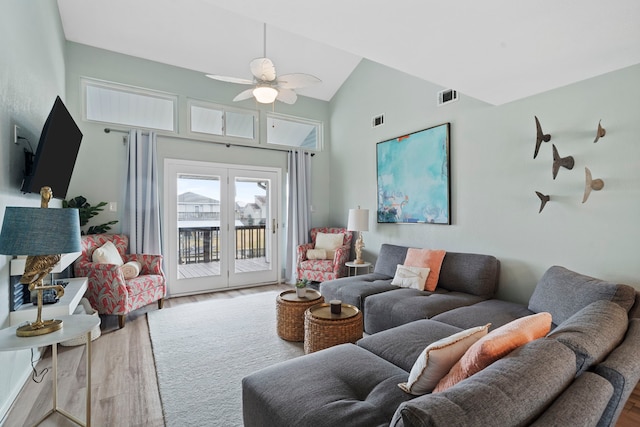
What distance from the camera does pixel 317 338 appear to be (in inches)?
95.7

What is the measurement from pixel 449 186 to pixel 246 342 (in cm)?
279

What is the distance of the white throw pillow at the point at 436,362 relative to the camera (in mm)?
1248

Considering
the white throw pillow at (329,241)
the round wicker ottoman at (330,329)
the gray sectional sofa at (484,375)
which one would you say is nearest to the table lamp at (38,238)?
the gray sectional sofa at (484,375)

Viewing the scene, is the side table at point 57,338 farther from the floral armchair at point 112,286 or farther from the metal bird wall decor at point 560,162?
the metal bird wall decor at point 560,162

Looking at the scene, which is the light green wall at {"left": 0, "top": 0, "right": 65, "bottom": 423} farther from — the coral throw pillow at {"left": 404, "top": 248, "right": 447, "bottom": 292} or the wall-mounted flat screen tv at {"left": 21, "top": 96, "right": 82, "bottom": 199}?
the coral throw pillow at {"left": 404, "top": 248, "right": 447, "bottom": 292}

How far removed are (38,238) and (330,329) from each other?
72.8 inches

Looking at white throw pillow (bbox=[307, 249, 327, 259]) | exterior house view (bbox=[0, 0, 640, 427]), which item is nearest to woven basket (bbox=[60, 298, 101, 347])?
exterior house view (bbox=[0, 0, 640, 427])

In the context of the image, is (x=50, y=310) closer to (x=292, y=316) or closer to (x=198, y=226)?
(x=292, y=316)

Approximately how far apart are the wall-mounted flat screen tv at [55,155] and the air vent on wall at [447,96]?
3.72m

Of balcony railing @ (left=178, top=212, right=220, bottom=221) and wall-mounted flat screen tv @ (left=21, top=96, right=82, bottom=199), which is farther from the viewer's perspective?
balcony railing @ (left=178, top=212, right=220, bottom=221)

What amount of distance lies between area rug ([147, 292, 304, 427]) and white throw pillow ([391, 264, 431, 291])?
1291 mm

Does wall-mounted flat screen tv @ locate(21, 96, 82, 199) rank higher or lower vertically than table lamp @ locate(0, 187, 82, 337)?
higher

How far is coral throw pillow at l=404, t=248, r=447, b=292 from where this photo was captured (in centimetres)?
332

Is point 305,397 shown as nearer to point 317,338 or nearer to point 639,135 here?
point 317,338
